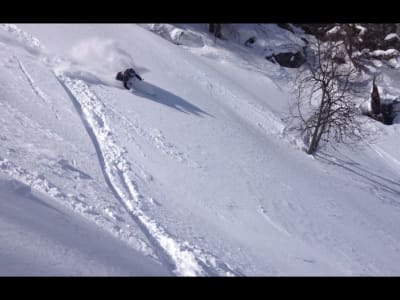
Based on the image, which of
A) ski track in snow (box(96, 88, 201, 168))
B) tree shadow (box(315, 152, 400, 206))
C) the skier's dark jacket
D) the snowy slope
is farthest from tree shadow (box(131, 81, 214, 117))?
tree shadow (box(315, 152, 400, 206))

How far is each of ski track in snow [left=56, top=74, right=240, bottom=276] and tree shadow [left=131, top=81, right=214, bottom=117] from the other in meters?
1.68

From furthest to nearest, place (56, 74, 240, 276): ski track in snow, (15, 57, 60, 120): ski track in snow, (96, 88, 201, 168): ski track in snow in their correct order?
(15, 57, 60, 120): ski track in snow < (96, 88, 201, 168): ski track in snow < (56, 74, 240, 276): ski track in snow

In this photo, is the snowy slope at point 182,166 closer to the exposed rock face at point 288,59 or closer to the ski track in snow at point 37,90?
the ski track in snow at point 37,90

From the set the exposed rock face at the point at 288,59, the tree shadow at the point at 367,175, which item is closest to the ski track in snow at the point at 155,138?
the tree shadow at the point at 367,175

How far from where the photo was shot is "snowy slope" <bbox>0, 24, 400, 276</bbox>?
205 inches

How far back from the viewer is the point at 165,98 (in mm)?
10312

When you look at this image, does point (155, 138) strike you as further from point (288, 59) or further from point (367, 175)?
point (288, 59)

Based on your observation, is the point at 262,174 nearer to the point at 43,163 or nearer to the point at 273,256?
the point at 273,256

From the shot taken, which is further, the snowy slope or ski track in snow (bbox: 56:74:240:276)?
the snowy slope

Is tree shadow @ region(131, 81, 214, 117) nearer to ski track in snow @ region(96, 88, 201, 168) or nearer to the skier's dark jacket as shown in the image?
the skier's dark jacket

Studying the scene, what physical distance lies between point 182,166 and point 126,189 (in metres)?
1.66
